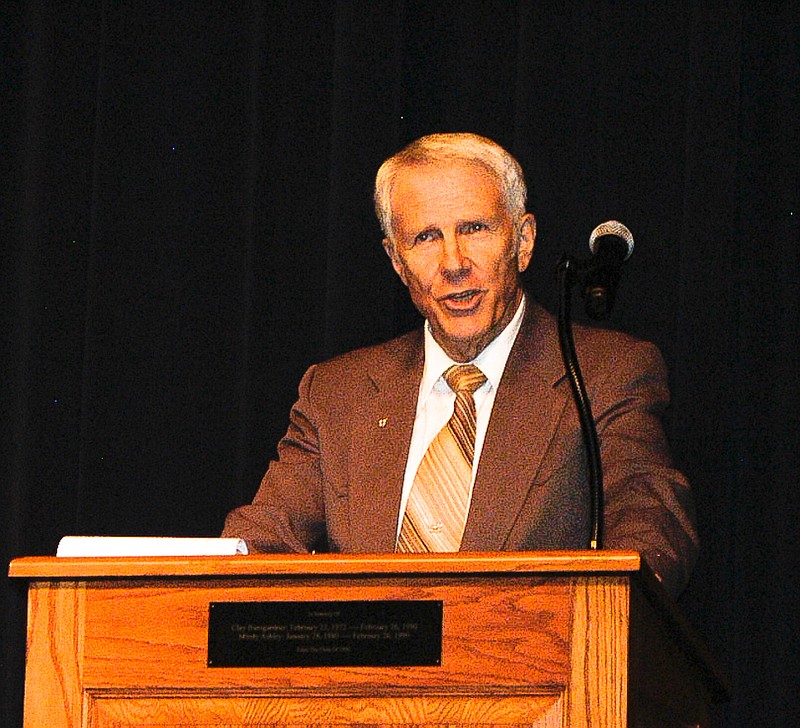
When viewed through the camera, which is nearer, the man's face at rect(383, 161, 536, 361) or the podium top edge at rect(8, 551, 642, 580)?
the podium top edge at rect(8, 551, 642, 580)

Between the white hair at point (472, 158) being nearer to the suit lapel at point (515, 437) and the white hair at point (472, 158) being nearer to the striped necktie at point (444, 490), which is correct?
the suit lapel at point (515, 437)

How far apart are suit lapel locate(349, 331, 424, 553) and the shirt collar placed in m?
0.02

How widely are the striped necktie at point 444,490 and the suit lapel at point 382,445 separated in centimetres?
3

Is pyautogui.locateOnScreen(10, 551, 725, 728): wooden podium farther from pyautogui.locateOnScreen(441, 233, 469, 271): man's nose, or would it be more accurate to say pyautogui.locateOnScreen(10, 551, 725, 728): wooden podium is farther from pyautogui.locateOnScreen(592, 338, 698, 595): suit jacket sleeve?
pyautogui.locateOnScreen(441, 233, 469, 271): man's nose

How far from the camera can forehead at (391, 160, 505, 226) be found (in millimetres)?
2828

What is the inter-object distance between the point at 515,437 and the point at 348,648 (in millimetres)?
981

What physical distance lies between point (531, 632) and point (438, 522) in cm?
93

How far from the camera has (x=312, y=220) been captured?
11.3ft

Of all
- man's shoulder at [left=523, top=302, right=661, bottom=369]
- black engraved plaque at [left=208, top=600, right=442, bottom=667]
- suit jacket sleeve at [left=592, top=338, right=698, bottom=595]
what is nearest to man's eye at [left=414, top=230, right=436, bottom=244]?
man's shoulder at [left=523, top=302, right=661, bottom=369]

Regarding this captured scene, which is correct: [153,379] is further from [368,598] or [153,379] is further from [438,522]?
[368,598]

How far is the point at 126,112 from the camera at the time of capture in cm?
355

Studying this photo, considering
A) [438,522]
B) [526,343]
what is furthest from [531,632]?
[526,343]

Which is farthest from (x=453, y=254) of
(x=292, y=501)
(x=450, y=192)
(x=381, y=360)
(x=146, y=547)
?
(x=146, y=547)

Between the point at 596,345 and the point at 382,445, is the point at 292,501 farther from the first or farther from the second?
the point at 596,345
